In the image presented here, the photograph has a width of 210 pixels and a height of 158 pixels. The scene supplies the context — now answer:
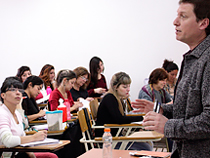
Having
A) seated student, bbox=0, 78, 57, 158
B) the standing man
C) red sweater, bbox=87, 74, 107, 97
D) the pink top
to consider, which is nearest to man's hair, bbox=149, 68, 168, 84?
red sweater, bbox=87, 74, 107, 97

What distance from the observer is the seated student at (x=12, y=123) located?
2.14 metres

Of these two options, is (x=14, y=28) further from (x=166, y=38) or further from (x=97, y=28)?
(x=166, y=38)

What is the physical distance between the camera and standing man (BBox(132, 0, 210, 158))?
39.6 inches

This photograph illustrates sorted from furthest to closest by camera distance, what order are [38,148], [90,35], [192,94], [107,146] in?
1. [90,35]
2. [38,148]
3. [107,146]
4. [192,94]

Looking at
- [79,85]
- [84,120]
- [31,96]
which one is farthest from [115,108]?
[79,85]

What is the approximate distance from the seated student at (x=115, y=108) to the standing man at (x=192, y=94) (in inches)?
75.5

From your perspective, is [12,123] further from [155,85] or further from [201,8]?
[155,85]

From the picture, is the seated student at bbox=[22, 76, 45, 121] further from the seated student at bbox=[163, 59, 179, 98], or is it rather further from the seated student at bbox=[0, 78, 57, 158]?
the seated student at bbox=[163, 59, 179, 98]

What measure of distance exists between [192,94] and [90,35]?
5.42 m

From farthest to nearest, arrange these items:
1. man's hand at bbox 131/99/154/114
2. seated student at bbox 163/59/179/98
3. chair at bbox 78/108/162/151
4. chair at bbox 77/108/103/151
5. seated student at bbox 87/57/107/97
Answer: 1. seated student at bbox 87/57/107/97
2. seated student at bbox 163/59/179/98
3. chair at bbox 77/108/103/151
4. chair at bbox 78/108/162/151
5. man's hand at bbox 131/99/154/114

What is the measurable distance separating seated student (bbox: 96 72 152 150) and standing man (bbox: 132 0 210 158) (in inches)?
75.5

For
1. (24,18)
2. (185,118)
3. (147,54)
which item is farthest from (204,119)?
(24,18)

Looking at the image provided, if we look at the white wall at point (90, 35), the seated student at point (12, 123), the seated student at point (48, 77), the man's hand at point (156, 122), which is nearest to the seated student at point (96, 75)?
the white wall at point (90, 35)

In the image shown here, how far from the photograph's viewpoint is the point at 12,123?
237 cm
